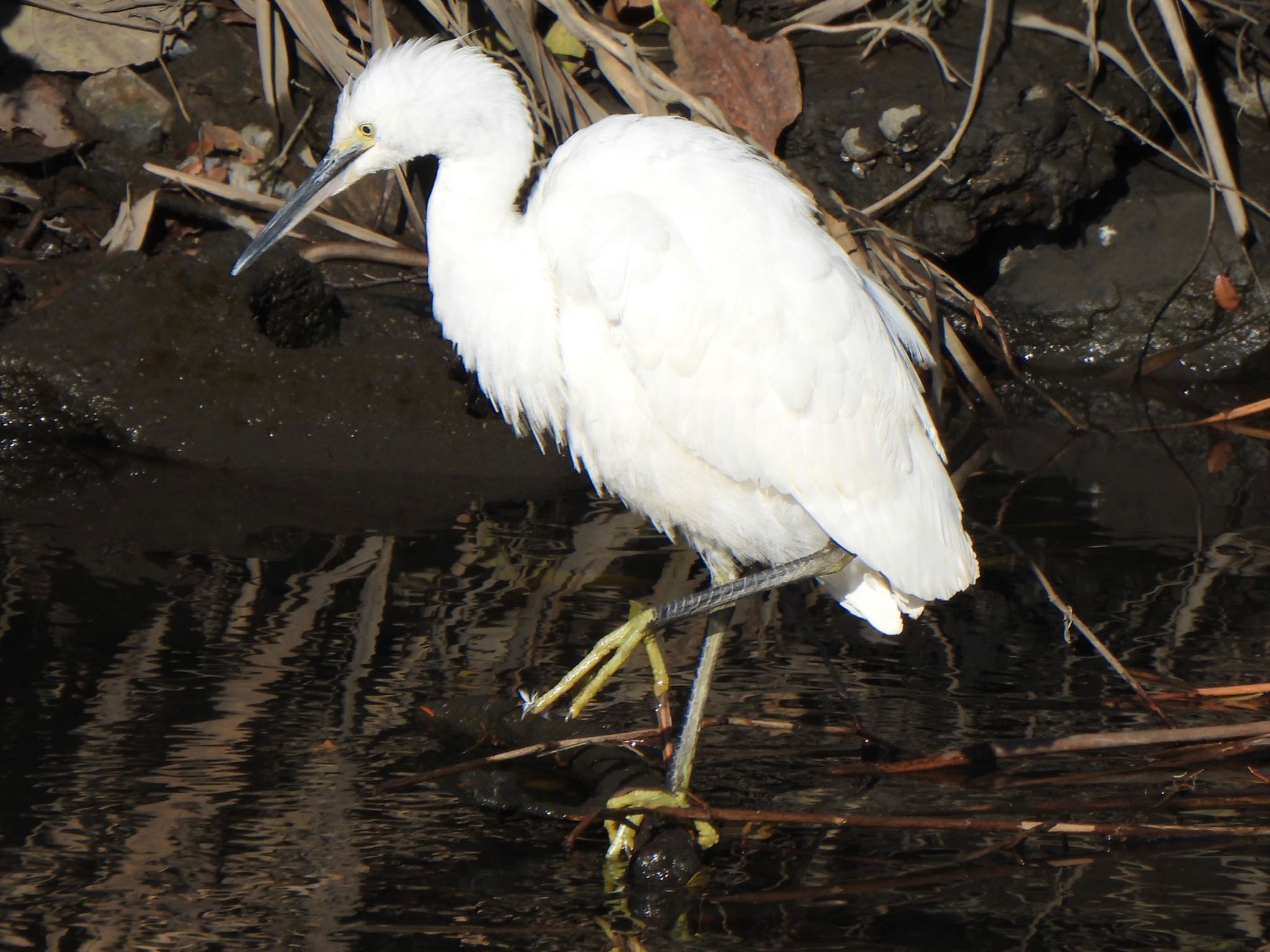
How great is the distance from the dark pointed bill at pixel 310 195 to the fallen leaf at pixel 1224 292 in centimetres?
511

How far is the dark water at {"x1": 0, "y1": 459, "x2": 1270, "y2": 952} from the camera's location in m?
2.84

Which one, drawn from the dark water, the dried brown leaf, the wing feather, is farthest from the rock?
the wing feather

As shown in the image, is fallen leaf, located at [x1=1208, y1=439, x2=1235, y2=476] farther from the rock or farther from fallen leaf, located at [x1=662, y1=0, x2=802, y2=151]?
the rock

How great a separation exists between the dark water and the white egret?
1.48 feet

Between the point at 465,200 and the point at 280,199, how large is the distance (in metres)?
3.48

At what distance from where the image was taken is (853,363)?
12.0ft

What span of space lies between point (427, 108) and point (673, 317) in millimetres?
814

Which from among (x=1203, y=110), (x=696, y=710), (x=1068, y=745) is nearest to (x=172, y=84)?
(x=1203, y=110)

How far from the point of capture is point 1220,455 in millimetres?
6312

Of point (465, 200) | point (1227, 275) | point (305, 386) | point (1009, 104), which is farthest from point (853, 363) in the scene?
point (1227, 275)

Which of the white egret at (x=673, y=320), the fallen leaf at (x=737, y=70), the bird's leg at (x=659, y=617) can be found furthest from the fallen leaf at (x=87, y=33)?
the bird's leg at (x=659, y=617)

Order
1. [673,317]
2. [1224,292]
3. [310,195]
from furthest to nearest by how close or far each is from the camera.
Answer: [1224,292], [310,195], [673,317]

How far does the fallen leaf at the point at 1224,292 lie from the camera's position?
289 inches

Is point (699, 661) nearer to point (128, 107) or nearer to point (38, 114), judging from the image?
point (128, 107)
